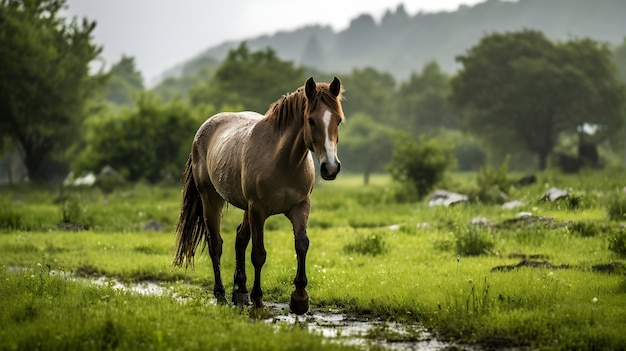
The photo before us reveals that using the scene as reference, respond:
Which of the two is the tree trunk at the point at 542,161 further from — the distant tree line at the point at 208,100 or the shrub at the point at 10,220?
the shrub at the point at 10,220

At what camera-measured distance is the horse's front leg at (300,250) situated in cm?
848

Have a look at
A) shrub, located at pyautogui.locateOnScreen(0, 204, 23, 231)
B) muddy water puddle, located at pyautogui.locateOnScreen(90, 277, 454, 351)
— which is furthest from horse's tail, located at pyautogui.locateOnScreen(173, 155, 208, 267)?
shrub, located at pyautogui.locateOnScreen(0, 204, 23, 231)

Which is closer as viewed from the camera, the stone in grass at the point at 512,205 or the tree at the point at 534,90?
the stone in grass at the point at 512,205

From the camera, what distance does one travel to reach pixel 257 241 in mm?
8969

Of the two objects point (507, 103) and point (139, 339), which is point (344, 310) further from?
point (507, 103)

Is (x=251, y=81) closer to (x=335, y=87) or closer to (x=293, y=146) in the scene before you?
(x=293, y=146)

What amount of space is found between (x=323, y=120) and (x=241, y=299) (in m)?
3.27

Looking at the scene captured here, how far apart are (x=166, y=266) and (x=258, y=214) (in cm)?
524

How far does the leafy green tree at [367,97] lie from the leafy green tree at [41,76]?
50130mm

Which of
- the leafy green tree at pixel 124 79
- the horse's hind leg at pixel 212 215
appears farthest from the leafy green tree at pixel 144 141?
the leafy green tree at pixel 124 79

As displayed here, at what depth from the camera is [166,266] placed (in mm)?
13328

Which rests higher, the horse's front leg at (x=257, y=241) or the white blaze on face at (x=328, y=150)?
the white blaze on face at (x=328, y=150)

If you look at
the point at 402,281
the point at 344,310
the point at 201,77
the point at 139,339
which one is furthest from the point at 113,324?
the point at 201,77

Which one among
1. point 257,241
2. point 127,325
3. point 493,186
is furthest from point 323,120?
point 493,186
